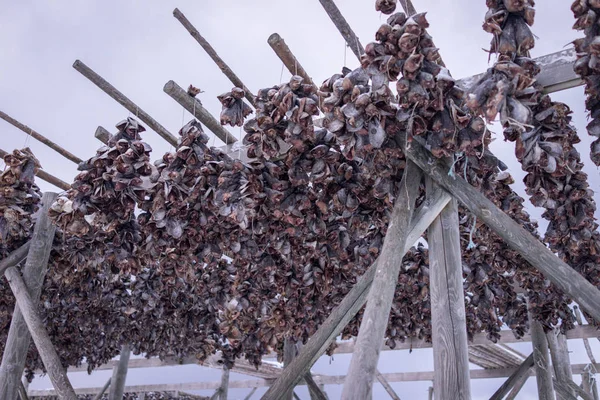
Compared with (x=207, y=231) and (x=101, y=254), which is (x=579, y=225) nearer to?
(x=207, y=231)

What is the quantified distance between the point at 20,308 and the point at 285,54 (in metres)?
2.94

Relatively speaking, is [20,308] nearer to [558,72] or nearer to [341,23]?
[341,23]

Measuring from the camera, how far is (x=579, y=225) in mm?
3449

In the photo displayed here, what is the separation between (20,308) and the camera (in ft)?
13.1

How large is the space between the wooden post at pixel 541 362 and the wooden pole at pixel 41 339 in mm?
4435

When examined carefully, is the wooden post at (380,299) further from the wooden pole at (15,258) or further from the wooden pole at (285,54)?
the wooden pole at (15,258)

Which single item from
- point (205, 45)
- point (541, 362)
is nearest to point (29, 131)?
point (205, 45)

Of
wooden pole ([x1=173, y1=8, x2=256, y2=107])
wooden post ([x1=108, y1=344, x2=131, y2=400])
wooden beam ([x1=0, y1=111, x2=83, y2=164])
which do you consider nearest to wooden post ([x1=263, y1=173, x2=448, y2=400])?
wooden pole ([x1=173, y1=8, x2=256, y2=107])

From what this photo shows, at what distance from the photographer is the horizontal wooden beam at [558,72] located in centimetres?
231

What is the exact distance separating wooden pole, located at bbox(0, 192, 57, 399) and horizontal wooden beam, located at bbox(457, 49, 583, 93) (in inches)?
147

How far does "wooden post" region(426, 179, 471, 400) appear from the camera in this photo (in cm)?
229

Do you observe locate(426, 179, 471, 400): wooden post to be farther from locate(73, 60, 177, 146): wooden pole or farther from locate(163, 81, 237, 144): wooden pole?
locate(73, 60, 177, 146): wooden pole

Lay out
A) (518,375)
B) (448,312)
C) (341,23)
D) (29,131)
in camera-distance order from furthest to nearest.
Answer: (518,375) → (29,131) → (341,23) → (448,312)

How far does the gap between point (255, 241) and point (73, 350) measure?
4.97 meters
